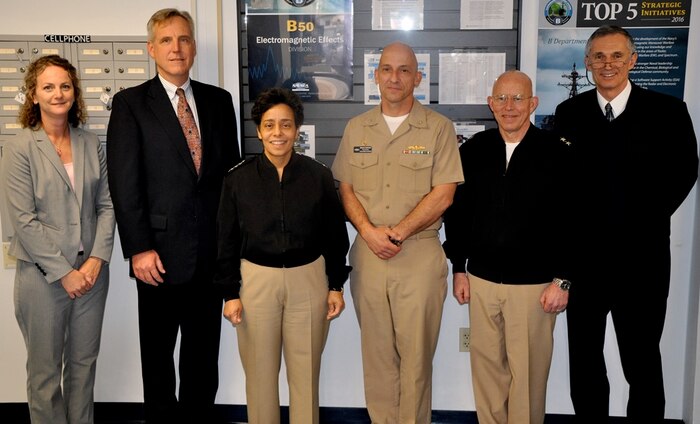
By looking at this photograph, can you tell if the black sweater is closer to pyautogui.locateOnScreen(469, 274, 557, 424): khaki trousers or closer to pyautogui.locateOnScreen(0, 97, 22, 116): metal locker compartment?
pyautogui.locateOnScreen(469, 274, 557, 424): khaki trousers

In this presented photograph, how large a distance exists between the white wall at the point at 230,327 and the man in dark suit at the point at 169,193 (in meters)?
0.52

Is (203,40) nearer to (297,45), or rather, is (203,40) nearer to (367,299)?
(297,45)

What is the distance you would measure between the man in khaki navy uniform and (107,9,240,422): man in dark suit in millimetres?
629

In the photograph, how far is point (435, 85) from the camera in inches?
119

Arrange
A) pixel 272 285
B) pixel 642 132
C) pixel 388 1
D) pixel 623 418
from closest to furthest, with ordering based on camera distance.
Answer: pixel 272 285 < pixel 642 132 < pixel 388 1 < pixel 623 418

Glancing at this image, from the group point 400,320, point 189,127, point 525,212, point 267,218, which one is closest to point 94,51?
point 189,127

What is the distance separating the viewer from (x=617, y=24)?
296 cm

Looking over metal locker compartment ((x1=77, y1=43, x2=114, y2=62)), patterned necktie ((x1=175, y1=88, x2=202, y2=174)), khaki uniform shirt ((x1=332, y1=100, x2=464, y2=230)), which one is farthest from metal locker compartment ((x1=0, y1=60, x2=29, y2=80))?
khaki uniform shirt ((x1=332, y1=100, x2=464, y2=230))

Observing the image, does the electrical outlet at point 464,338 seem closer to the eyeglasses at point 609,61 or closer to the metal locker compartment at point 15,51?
the eyeglasses at point 609,61

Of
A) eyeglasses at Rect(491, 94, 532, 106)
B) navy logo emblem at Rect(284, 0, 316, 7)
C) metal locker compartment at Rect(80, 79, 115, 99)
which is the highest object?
navy logo emblem at Rect(284, 0, 316, 7)

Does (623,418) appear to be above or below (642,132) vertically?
below

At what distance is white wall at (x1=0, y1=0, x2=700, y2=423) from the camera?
9.89 ft

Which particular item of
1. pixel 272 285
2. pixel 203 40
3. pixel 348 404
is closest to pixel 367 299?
pixel 272 285

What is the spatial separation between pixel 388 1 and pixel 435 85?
493 millimetres
